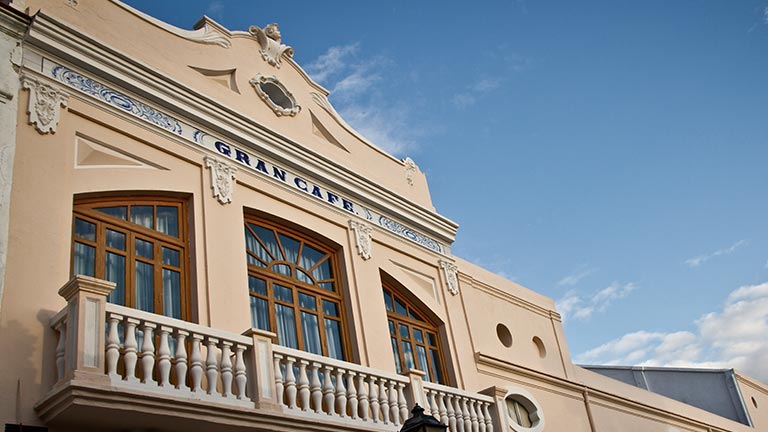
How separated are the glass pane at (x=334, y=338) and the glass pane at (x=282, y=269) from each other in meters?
0.84

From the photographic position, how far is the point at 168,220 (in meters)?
9.88

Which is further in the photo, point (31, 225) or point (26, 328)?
point (31, 225)

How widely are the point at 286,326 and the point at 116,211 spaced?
268cm

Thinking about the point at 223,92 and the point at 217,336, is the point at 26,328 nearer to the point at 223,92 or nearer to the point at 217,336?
the point at 217,336

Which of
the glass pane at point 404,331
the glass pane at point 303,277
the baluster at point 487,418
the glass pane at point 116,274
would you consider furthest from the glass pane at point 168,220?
the baluster at point 487,418

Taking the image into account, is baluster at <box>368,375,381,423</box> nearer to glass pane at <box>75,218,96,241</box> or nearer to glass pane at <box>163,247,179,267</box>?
glass pane at <box>163,247,179,267</box>

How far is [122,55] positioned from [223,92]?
1.91 m

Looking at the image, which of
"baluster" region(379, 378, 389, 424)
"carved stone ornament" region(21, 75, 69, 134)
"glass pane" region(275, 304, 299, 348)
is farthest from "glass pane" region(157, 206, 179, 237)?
"baluster" region(379, 378, 389, 424)

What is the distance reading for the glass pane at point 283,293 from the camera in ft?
35.6

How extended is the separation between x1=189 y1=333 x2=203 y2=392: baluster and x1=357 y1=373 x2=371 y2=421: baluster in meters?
2.26

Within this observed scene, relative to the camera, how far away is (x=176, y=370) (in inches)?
312

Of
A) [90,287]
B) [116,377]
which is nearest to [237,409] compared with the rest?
[116,377]

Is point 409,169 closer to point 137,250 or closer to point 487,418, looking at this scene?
point 487,418

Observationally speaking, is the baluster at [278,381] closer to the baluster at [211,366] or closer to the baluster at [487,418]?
the baluster at [211,366]
